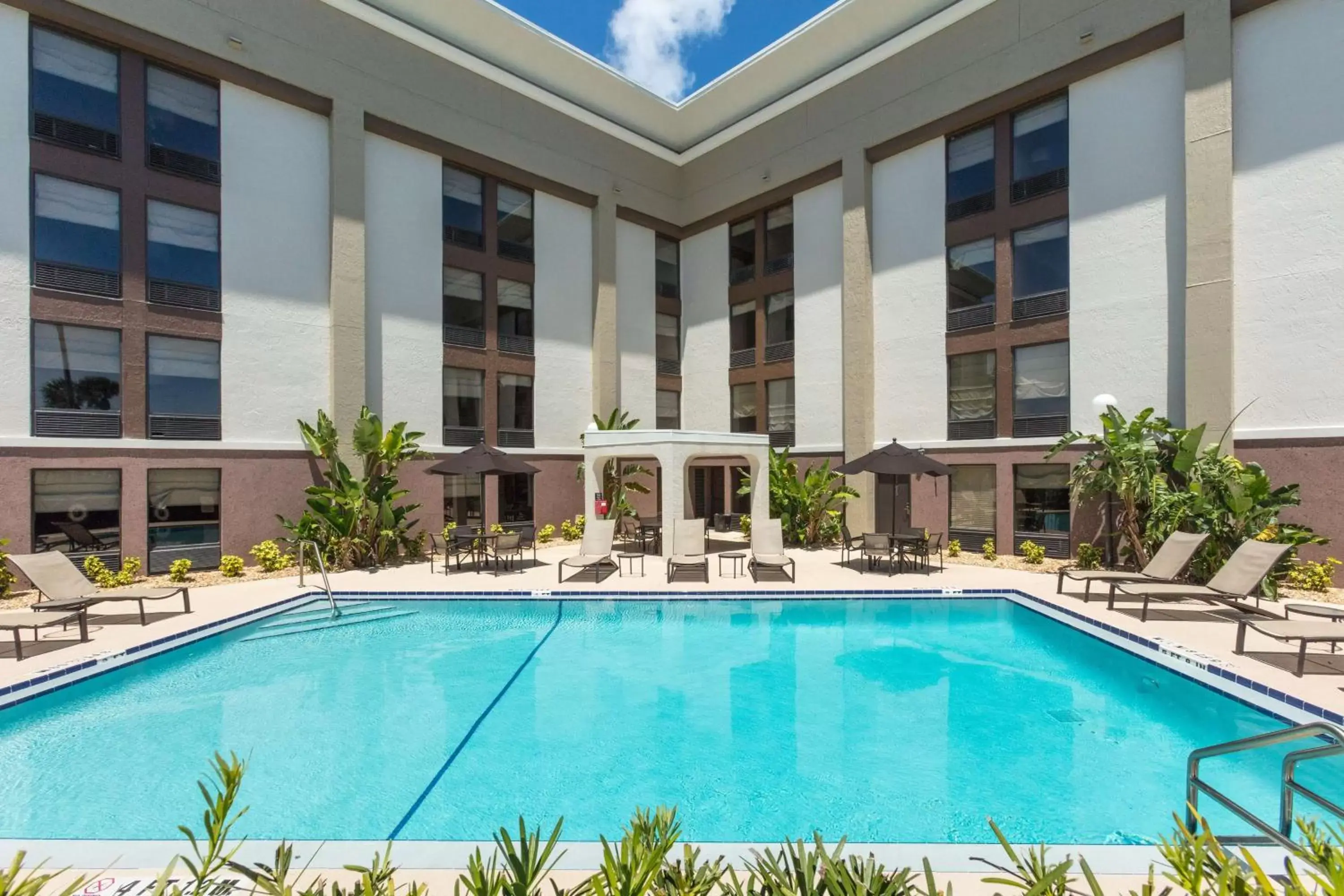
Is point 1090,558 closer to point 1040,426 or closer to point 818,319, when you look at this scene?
point 1040,426

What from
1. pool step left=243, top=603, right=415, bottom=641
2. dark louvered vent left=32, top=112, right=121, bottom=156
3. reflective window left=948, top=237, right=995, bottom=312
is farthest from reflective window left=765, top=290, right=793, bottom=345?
dark louvered vent left=32, top=112, right=121, bottom=156

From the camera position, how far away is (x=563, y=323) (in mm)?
21281

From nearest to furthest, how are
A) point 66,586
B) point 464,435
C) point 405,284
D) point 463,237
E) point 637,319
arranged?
point 66,586 < point 405,284 < point 464,435 < point 463,237 < point 637,319

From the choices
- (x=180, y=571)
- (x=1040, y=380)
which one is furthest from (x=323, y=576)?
(x=1040, y=380)

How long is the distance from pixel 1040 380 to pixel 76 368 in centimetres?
2280

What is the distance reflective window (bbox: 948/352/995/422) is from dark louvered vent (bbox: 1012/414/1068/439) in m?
0.72

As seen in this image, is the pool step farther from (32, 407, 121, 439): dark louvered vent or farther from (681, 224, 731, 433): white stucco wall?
(681, 224, 731, 433): white stucco wall

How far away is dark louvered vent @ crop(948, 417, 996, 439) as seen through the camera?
→ 666 inches

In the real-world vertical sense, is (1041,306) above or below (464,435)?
above

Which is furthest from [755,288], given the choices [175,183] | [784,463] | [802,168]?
[175,183]

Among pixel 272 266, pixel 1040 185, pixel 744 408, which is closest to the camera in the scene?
pixel 272 266

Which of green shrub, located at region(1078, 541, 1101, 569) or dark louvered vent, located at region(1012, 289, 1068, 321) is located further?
dark louvered vent, located at region(1012, 289, 1068, 321)

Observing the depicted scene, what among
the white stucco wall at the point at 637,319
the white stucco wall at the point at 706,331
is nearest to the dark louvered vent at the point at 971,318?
the white stucco wall at the point at 706,331

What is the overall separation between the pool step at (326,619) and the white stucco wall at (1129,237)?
16.6m
